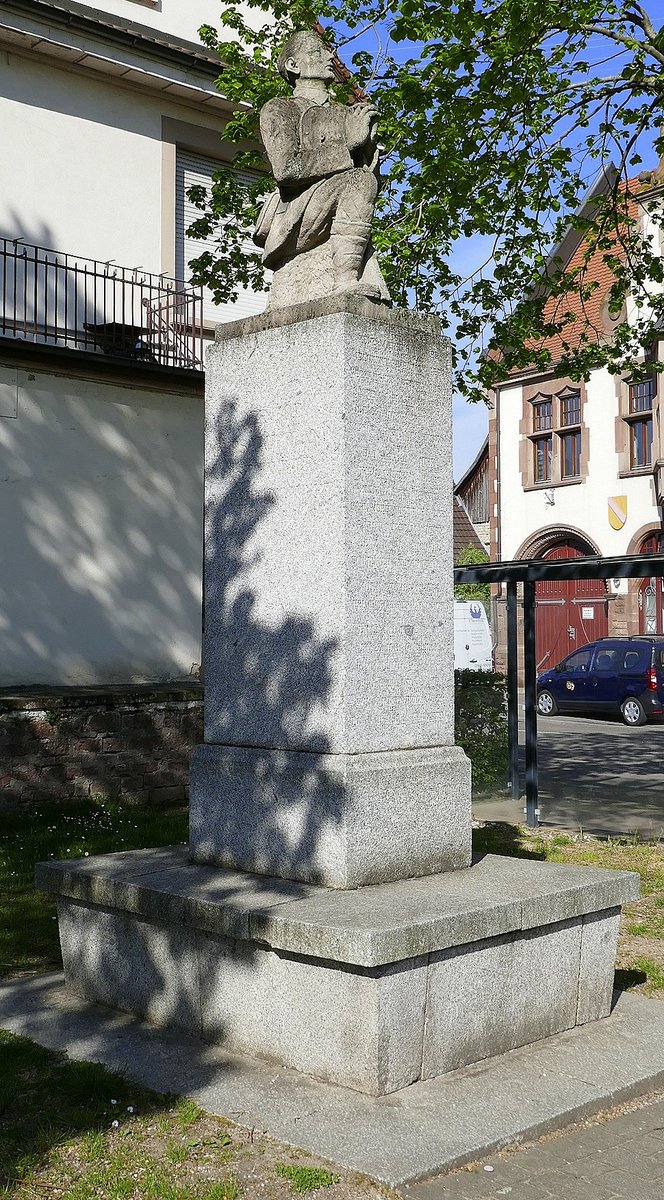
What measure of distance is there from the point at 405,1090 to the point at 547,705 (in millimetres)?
22417

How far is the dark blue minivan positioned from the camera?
77.0ft

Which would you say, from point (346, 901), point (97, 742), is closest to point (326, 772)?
point (346, 901)

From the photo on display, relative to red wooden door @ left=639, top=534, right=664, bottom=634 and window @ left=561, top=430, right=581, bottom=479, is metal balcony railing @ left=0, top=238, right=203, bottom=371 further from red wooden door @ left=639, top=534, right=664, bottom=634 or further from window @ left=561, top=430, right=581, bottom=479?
window @ left=561, top=430, right=581, bottom=479

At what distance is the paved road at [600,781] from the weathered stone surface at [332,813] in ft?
21.8

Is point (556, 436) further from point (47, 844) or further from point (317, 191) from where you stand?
point (317, 191)

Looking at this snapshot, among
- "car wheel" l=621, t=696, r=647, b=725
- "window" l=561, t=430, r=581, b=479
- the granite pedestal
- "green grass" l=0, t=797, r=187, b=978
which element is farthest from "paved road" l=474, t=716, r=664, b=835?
"window" l=561, t=430, r=581, b=479

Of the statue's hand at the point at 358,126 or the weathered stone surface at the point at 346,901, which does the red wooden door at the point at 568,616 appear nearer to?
the statue's hand at the point at 358,126

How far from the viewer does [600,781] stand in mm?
15586

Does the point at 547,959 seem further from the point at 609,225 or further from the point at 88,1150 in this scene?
the point at 609,225

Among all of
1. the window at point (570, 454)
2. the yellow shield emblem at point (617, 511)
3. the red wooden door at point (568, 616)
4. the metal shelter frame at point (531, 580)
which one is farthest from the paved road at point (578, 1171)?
the window at point (570, 454)

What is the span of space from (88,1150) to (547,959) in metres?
1.91

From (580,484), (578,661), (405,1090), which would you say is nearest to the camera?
(405,1090)

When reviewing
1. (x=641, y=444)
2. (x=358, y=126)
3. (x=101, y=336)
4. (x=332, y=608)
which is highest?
(x=641, y=444)

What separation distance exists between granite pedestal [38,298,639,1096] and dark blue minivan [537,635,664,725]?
60.3 feet
